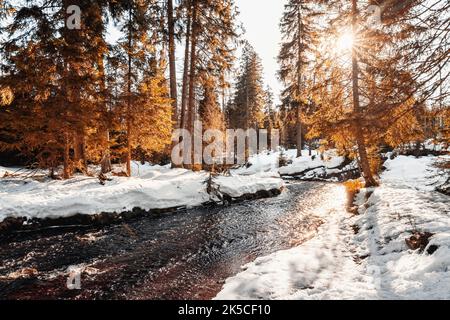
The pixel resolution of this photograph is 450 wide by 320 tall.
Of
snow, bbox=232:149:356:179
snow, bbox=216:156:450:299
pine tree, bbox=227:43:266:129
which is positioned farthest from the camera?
pine tree, bbox=227:43:266:129

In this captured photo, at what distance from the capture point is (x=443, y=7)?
5.62m

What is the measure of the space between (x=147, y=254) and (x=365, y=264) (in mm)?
4927

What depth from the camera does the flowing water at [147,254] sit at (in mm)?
5473

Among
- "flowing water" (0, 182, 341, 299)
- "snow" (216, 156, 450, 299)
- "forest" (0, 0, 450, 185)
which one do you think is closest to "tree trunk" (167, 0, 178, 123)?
"forest" (0, 0, 450, 185)

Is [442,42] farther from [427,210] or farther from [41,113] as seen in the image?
[41,113]

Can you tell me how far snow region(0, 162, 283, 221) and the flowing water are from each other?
785 millimetres

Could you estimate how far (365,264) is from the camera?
5695 mm

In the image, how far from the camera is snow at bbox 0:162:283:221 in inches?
352

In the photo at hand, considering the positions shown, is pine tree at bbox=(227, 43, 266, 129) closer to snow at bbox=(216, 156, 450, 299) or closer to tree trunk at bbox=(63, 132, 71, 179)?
tree trunk at bbox=(63, 132, 71, 179)

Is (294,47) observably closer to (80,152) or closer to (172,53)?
(172,53)
